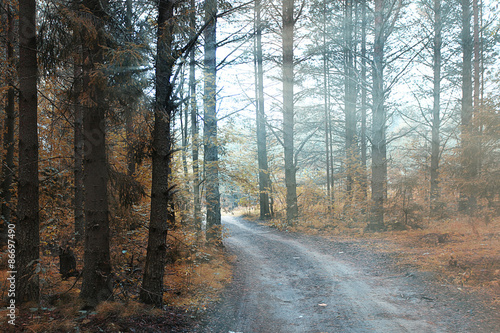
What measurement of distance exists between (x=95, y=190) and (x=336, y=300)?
516 cm

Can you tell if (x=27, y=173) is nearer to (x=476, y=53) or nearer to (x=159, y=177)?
(x=159, y=177)

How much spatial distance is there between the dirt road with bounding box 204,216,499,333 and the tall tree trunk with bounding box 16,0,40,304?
3.11m

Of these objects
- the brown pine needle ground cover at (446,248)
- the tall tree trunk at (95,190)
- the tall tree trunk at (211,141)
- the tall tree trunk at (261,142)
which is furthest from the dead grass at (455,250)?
the tall tree trunk at (261,142)

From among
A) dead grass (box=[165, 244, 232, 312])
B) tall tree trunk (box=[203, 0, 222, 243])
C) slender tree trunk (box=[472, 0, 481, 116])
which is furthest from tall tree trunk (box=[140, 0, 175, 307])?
slender tree trunk (box=[472, 0, 481, 116])

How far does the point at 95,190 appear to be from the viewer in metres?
5.16

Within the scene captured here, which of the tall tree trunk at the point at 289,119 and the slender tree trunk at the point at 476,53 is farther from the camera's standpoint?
the tall tree trunk at the point at 289,119

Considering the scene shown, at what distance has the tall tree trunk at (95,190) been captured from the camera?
202 inches

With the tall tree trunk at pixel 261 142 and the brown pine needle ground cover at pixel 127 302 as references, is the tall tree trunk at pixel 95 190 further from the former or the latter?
the tall tree trunk at pixel 261 142

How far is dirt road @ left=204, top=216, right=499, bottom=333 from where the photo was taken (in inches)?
193

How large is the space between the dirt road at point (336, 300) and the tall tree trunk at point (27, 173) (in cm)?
311

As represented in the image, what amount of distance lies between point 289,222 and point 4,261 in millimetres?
12181

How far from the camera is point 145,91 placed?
17.3 feet

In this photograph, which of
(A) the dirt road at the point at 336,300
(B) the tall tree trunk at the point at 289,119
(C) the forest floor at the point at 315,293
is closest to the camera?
(C) the forest floor at the point at 315,293

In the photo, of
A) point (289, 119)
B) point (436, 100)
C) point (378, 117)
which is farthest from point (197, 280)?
point (436, 100)
